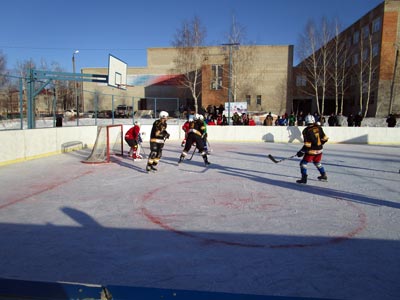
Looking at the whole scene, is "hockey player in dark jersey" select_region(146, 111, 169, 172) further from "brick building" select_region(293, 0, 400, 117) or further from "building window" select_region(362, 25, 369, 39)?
"building window" select_region(362, 25, 369, 39)

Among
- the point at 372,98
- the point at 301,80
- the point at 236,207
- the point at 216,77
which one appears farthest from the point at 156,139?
the point at 301,80

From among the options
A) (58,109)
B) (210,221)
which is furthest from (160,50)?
(210,221)

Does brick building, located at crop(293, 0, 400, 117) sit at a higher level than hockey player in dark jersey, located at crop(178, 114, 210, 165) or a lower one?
higher

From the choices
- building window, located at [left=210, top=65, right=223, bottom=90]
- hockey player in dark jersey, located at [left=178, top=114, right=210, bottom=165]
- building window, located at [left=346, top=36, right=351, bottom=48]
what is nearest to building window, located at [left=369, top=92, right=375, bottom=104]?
building window, located at [left=346, top=36, right=351, bottom=48]

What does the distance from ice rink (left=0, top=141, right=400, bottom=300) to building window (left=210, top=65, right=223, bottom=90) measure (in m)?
30.6

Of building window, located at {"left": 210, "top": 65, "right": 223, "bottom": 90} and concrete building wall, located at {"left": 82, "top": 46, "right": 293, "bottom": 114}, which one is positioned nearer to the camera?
concrete building wall, located at {"left": 82, "top": 46, "right": 293, "bottom": 114}

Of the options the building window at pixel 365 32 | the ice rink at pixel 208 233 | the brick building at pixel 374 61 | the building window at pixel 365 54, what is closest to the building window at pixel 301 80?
the brick building at pixel 374 61

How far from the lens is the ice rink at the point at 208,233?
260 centimetres

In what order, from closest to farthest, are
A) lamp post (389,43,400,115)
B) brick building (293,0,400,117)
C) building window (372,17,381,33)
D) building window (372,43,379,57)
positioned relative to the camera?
1. lamp post (389,43,400,115)
2. brick building (293,0,400,117)
3. building window (372,17,381,33)
4. building window (372,43,379,57)

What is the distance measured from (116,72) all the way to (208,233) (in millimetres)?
13673

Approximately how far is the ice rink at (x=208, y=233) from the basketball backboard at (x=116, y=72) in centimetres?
891

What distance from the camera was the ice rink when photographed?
2598mm

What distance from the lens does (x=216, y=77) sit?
36.4 metres

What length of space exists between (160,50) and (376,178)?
Answer: 42.4 m
